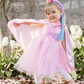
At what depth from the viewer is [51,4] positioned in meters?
2.07

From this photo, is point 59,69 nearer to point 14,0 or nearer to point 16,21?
point 16,21

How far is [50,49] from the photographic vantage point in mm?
2080

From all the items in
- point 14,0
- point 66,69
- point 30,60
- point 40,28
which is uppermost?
point 14,0

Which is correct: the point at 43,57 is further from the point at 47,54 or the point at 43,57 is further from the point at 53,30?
the point at 53,30

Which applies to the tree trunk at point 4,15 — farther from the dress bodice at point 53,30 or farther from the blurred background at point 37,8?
the blurred background at point 37,8

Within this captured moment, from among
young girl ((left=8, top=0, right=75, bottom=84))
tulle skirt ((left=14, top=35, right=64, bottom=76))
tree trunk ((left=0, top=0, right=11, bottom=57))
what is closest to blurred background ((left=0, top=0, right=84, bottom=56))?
tree trunk ((left=0, top=0, right=11, bottom=57))

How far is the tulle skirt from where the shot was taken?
2.01 m

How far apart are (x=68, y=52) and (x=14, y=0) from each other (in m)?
3.40

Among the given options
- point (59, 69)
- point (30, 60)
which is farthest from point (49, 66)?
point (30, 60)

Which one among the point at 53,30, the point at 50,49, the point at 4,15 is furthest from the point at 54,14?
the point at 4,15

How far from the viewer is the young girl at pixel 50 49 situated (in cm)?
203

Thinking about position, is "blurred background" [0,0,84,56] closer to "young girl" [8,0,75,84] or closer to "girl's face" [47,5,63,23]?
"young girl" [8,0,75,84]

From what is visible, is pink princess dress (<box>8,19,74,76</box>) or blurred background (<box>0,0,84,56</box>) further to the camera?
blurred background (<box>0,0,84,56</box>)

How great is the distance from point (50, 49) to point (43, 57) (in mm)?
140
